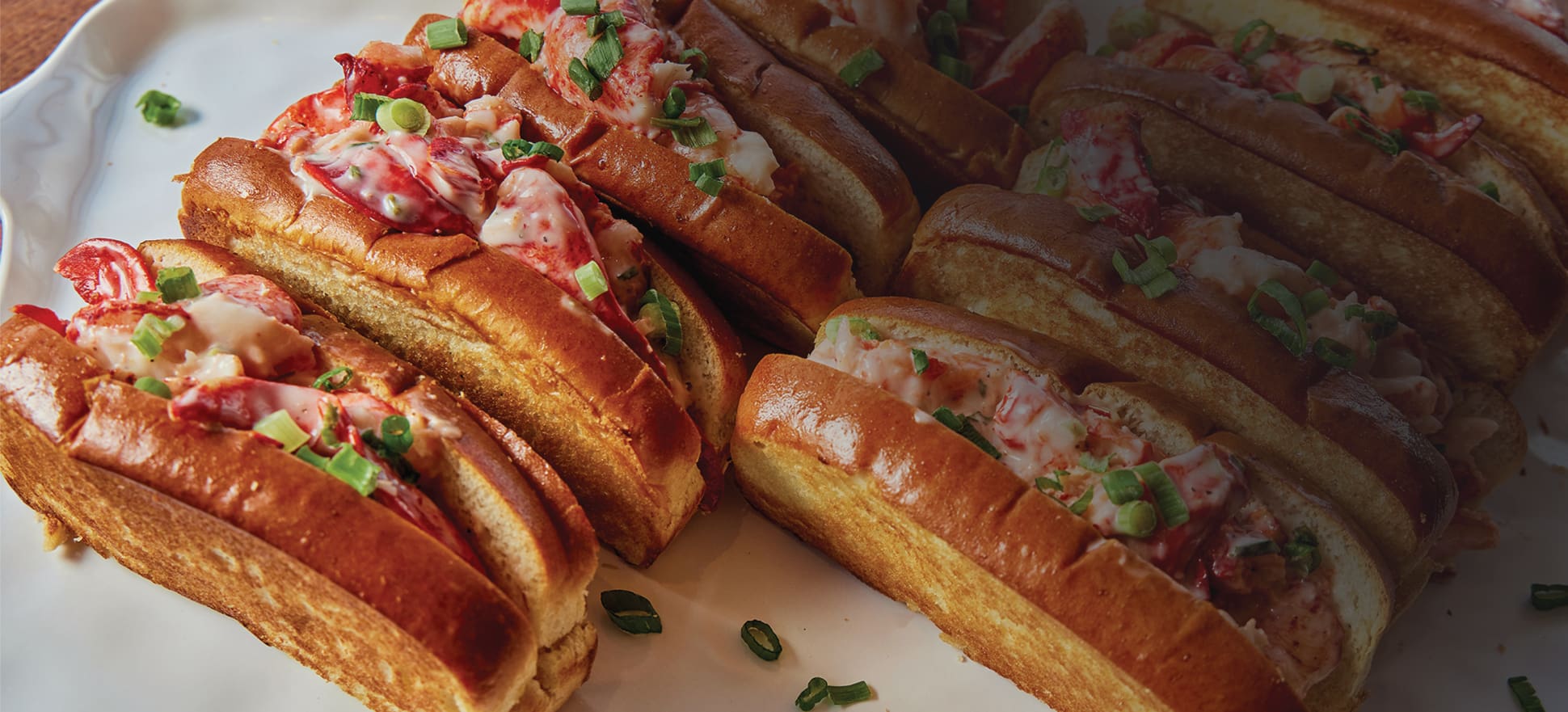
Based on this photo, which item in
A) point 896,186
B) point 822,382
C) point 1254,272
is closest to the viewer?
point 822,382

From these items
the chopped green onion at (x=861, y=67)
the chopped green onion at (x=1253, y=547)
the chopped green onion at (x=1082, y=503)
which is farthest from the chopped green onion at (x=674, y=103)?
the chopped green onion at (x=1253, y=547)

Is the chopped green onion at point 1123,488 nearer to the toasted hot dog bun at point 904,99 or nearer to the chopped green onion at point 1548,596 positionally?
the toasted hot dog bun at point 904,99

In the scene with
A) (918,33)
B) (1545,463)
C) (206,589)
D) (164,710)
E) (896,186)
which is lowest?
(164,710)

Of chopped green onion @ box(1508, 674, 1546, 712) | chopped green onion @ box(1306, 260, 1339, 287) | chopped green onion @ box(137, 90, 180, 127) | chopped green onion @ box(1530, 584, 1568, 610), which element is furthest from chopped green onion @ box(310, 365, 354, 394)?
chopped green onion @ box(1530, 584, 1568, 610)

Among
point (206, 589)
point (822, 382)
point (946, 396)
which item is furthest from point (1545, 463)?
point (206, 589)

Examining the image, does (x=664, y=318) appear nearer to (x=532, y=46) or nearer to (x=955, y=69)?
(x=532, y=46)

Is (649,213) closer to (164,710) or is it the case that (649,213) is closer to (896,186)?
(896,186)
